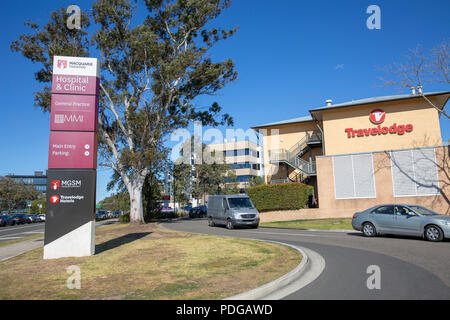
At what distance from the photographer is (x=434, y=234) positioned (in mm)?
11453

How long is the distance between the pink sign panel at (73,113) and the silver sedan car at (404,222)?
451 inches

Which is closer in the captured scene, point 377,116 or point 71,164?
point 71,164

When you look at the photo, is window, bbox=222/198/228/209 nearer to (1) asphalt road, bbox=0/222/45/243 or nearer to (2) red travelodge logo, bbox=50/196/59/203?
(2) red travelodge logo, bbox=50/196/59/203

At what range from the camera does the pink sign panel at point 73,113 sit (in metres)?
10.2

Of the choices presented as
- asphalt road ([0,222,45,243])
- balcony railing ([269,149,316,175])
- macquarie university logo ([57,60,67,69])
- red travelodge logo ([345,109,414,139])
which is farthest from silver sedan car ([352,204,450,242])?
asphalt road ([0,222,45,243])

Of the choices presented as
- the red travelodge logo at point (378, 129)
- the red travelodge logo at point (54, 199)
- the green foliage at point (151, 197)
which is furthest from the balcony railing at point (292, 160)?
the red travelodge logo at point (54, 199)

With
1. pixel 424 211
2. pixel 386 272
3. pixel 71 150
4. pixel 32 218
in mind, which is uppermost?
pixel 71 150

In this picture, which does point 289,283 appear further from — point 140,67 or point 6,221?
point 6,221

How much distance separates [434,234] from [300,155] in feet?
70.8

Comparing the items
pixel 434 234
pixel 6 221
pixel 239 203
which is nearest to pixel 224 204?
pixel 239 203

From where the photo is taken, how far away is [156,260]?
8.70m

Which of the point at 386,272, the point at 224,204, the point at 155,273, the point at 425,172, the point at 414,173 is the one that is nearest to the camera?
the point at 386,272
